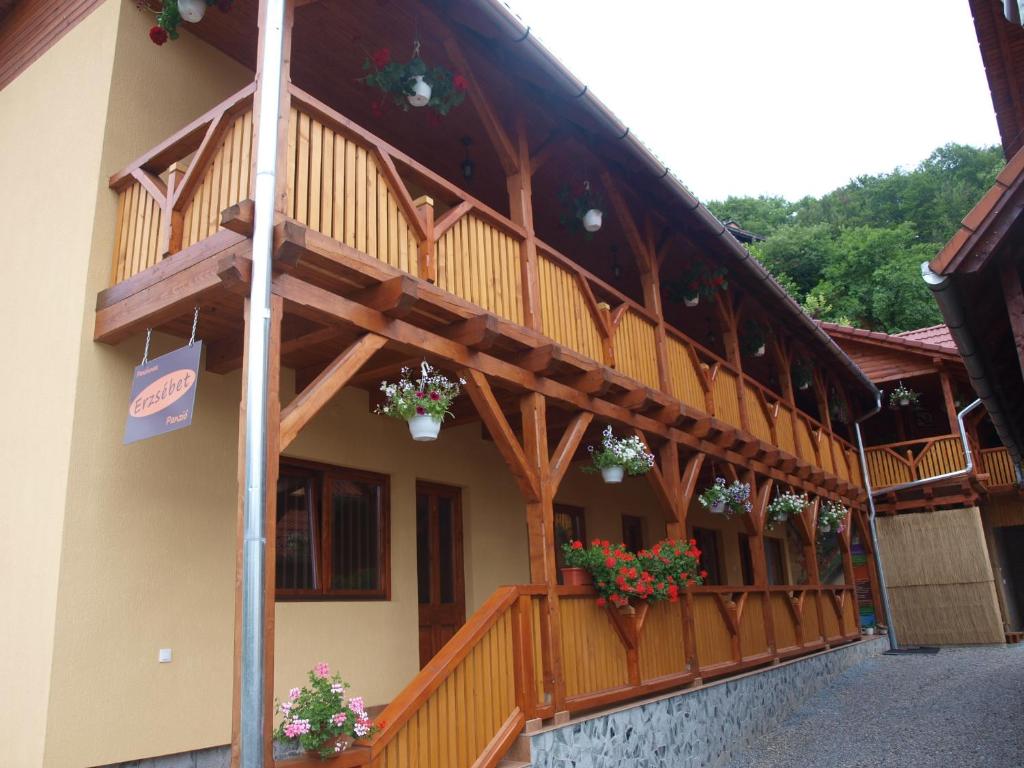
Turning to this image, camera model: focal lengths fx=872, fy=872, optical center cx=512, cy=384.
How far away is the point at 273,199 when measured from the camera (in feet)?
16.6

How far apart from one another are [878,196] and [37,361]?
43.9 m

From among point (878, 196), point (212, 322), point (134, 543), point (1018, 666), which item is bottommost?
point (1018, 666)

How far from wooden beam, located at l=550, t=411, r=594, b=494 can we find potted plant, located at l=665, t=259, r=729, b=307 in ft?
12.5

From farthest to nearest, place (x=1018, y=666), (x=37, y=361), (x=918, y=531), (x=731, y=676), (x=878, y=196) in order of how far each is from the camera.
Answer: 1. (x=878, y=196)
2. (x=918, y=531)
3. (x=1018, y=666)
4. (x=731, y=676)
5. (x=37, y=361)

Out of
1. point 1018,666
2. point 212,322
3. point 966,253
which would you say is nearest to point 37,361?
point 212,322

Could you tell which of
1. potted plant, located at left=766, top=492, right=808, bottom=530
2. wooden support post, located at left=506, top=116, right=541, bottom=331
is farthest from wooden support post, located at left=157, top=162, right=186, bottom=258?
potted plant, located at left=766, top=492, right=808, bottom=530

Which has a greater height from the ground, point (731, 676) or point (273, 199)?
point (273, 199)

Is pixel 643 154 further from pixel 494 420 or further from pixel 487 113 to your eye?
pixel 494 420

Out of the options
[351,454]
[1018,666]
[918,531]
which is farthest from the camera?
[918,531]

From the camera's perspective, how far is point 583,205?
916 cm

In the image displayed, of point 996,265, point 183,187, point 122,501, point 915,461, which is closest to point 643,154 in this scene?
point 996,265

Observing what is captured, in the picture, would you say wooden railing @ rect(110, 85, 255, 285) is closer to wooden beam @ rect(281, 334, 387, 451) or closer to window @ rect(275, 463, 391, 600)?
wooden beam @ rect(281, 334, 387, 451)

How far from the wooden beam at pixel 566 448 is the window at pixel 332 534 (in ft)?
6.13

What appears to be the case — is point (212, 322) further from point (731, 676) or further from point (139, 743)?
point (731, 676)
